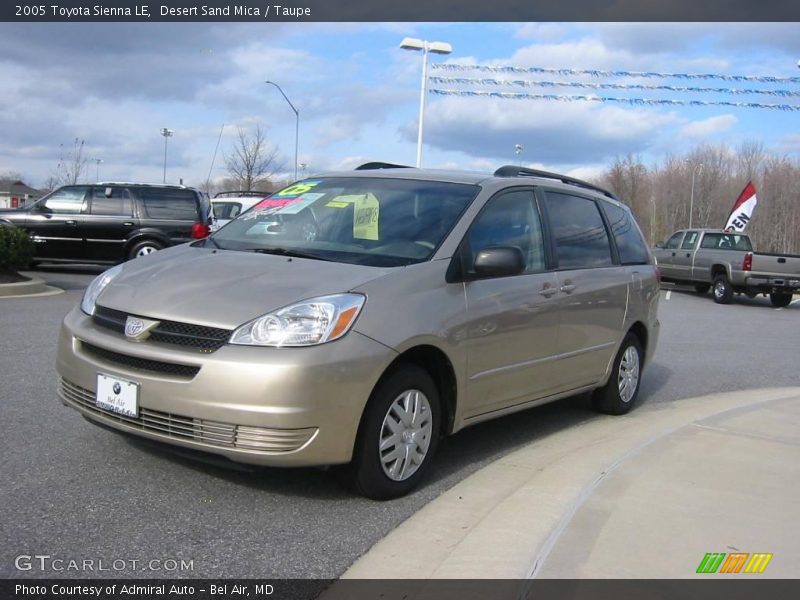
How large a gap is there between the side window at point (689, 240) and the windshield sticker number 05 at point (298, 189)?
59.7 ft

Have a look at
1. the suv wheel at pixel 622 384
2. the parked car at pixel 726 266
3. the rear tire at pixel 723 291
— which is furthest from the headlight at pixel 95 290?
the rear tire at pixel 723 291

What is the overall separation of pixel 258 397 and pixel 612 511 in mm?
1852

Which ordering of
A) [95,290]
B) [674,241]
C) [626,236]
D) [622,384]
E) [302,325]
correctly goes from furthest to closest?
1. [674,241]
2. [626,236]
3. [622,384]
4. [95,290]
5. [302,325]

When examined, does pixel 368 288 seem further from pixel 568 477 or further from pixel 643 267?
pixel 643 267

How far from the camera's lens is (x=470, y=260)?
4.61 m

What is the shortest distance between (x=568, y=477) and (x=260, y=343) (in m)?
2.09

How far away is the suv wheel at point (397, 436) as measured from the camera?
3891 millimetres

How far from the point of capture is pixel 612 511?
3.93m

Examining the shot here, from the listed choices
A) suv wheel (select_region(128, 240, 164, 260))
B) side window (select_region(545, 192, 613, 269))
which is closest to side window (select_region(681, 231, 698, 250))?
suv wheel (select_region(128, 240, 164, 260))

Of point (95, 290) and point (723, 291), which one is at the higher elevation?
point (95, 290)

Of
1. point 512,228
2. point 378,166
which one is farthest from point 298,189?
point 512,228

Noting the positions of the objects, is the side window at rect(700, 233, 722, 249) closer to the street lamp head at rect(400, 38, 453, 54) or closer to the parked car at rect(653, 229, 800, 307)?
the parked car at rect(653, 229, 800, 307)

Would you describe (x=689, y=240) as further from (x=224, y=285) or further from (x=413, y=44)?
(x=224, y=285)

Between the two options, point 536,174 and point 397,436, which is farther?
point 536,174
